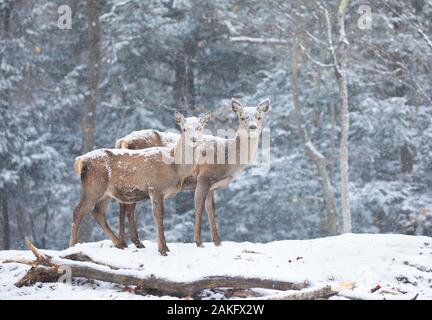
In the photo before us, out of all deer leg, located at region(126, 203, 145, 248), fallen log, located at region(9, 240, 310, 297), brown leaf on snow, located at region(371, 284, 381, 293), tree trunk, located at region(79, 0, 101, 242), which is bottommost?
brown leaf on snow, located at region(371, 284, 381, 293)

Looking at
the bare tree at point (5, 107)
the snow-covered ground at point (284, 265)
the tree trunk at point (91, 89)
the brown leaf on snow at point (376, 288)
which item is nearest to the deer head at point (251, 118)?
the snow-covered ground at point (284, 265)

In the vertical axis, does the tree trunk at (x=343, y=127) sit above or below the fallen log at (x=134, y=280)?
above

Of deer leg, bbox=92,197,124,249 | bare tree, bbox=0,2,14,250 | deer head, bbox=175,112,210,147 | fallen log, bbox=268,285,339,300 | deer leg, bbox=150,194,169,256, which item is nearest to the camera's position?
fallen log, bbox=268,285,339,300

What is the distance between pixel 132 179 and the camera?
10008mm

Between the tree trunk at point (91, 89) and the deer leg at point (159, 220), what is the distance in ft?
27.8

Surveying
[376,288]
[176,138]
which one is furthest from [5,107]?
[376,288]

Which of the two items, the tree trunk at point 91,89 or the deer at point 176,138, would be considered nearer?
the deer at point 176,138

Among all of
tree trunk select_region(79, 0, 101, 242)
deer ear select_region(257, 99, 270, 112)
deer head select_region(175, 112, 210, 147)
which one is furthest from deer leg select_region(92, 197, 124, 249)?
tree trunk select_region(79, 0, 101, 242)

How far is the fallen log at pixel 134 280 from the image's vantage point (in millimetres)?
7961

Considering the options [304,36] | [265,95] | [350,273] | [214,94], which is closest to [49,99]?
[214,94]

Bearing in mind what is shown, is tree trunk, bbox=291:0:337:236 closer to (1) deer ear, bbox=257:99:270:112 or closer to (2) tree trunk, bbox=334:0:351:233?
(2) tree trunk, bbox=334:0:351:233

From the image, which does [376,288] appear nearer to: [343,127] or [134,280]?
[134,280]

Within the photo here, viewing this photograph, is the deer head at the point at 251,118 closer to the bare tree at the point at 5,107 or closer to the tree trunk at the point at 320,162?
the tree trunk at the point at 320,162

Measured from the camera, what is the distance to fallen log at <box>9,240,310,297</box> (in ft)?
26.1
